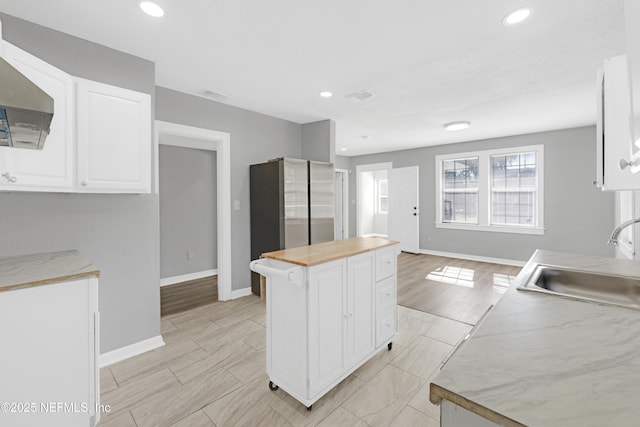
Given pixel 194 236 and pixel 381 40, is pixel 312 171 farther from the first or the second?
pixel 194 236

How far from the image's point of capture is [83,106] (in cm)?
191

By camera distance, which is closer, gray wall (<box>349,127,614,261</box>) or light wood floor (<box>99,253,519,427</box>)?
light wood floor (<box>99,253,519,427</box>)

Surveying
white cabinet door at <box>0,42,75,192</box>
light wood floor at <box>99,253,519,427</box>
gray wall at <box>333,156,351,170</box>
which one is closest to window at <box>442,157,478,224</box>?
gray wall at <box>333,156,351,170</box>

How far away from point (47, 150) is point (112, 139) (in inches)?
15.5

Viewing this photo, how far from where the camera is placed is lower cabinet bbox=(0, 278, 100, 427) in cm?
127

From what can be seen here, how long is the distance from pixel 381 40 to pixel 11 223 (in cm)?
292

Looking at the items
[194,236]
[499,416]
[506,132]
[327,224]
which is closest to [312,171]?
[327,224]

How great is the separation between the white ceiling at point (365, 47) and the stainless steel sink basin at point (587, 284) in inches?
65.6


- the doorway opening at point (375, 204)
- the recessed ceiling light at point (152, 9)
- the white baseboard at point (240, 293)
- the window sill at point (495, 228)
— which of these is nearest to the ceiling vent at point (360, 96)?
→ the recessed ceiling light at point (152, 9)

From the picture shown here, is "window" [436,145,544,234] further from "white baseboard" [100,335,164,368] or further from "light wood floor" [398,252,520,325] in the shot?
"white baseboard" [100,335,164,368]

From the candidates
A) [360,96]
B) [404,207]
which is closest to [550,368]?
[360,96]

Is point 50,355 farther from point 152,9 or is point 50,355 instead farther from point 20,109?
point 152,9

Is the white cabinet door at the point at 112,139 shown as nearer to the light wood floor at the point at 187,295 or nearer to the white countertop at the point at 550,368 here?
the light wood floor at the point at 187,295

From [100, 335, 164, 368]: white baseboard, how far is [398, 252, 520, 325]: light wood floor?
8.96 feet
